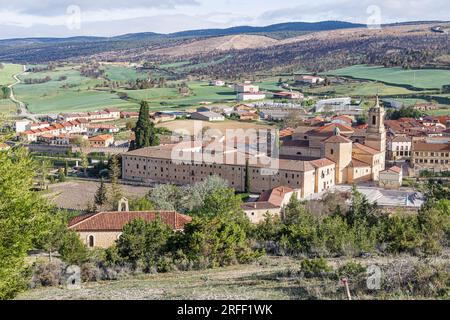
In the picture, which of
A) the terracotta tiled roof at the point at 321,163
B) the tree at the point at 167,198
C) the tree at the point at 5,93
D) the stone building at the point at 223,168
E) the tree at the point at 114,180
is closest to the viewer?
the tree at the point at 167,198

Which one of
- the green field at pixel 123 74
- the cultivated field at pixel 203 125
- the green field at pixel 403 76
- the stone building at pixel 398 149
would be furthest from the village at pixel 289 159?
the green field at pixel 123 74

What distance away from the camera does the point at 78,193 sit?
3434cm

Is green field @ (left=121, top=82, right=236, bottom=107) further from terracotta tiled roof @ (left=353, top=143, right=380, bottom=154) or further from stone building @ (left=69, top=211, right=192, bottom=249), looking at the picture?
stone building @ (left=69, top=211, right=192, bottom=249)

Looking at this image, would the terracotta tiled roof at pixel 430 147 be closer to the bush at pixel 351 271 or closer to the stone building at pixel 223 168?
the stone building at pixel 223 168

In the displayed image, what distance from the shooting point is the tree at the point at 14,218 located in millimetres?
8156

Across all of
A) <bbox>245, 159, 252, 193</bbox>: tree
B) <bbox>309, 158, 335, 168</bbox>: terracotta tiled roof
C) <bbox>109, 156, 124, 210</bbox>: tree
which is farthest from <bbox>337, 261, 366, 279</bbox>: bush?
<bbox>245, 159, 252, 193</bbox>: tree

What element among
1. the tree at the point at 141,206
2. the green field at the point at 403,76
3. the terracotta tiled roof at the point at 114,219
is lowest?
the tree at the point at 141,206

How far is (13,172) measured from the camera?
8.22 m

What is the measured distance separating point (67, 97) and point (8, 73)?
132 feet

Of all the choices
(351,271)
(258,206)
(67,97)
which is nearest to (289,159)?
(258,206)

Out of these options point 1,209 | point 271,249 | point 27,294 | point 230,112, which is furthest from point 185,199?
point 230,112

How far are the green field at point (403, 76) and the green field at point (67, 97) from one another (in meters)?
33.9

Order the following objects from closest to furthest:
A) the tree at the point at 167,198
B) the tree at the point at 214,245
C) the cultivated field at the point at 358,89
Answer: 1. the tree at the point at 214,245
2. the tree at the point at 167,198
3. the cultivated field at the point at 358,89

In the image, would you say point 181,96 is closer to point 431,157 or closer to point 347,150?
point 431,157
